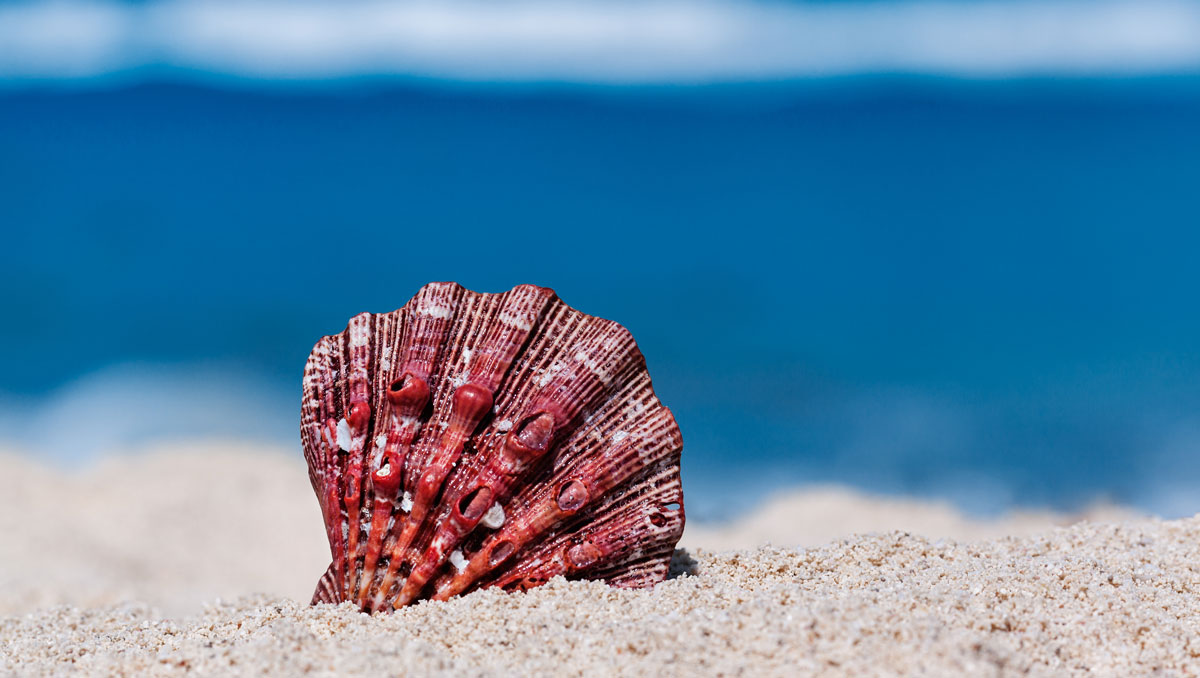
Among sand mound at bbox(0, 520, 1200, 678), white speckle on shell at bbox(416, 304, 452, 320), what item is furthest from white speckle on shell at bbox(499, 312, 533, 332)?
sand mound at bbox(0, 520, 1200, 678)

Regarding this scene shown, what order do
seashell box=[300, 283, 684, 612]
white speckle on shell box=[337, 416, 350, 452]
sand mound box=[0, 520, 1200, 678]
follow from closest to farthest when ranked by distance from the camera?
1. sand mound box=[0, 520, 1200, 678]
2. seashell box=[300, 283, 684, 612]
3. white speckle on shell box=[337, 416, 350, 452]

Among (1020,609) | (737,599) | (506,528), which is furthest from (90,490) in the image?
(1020,609)

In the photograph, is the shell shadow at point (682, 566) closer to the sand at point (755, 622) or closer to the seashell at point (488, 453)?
the sand at point (755, 622)

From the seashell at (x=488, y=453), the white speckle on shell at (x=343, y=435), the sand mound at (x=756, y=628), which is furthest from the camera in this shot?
the white speckle on shell at (x=343, y=435)

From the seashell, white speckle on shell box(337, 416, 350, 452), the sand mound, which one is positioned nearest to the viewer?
the sand mound

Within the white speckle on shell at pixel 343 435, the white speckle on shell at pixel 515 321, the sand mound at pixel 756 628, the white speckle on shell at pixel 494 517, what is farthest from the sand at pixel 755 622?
the white speckle on shell at pixel 515 321

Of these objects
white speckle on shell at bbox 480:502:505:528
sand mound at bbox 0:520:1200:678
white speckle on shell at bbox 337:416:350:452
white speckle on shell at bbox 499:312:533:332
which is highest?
white speckle on shell at bbox 499:312:533:332

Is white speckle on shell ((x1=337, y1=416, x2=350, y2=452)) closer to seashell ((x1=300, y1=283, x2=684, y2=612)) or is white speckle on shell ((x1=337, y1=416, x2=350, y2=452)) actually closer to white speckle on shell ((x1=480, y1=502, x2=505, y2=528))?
seashell ((x1=300, y1=283, x2=684, y2=612))
